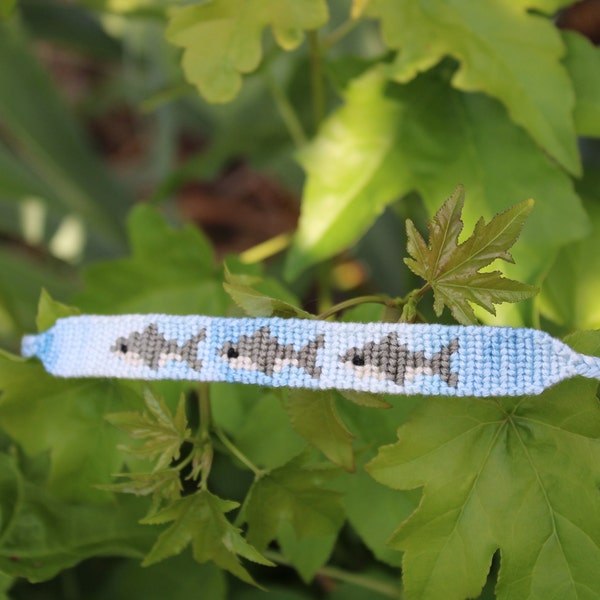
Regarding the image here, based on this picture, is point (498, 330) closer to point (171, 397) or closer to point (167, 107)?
point (171, 397)

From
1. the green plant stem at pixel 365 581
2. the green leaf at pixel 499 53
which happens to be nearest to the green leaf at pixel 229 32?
the green leaf at pixel 499 53

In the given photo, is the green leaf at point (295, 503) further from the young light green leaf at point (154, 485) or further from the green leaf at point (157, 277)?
the green leaf at point (157, 277)

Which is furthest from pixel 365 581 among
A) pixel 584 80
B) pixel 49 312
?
pixel 584 80

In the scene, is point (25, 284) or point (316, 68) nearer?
point (316, 68)

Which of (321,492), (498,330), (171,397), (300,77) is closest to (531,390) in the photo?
(498,330)

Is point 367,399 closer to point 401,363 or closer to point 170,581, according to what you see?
point 401,363

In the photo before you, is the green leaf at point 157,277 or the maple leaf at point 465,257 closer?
the maple leaf at point 465,257
